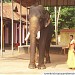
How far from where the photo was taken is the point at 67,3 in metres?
25.6

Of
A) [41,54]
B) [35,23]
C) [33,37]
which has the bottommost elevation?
[41,54]

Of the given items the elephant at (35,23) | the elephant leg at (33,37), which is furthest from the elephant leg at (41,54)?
the elephant leg at (33,37)

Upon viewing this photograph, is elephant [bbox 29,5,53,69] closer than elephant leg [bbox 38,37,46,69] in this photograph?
Yes

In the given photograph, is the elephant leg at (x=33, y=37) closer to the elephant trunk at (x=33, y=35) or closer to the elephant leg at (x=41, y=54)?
the elephant trunk at (x=33, y=35)

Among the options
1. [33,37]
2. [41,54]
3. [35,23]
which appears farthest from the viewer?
[41,54]

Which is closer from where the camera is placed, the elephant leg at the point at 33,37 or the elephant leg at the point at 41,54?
the elephant leg at the point at 33,37

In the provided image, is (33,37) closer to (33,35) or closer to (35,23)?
(33,35)

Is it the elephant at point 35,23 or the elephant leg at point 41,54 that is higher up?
the elephant at point 35,23

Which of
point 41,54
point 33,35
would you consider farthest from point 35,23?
point 41,54

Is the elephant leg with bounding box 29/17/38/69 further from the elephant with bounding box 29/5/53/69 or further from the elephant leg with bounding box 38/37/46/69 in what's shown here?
the elephant leg with bounding box 38/37/46/69

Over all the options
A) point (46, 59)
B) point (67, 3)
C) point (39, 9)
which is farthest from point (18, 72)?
point (67, 3)

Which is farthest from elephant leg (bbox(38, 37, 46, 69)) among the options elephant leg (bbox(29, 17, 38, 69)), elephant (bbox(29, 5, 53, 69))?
elephant leg (bbox(29, 17, 38, 69))

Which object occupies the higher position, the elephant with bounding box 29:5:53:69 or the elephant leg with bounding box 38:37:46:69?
the elephant with bounding box 29:5:53:69

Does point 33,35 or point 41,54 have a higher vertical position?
point 33,35
